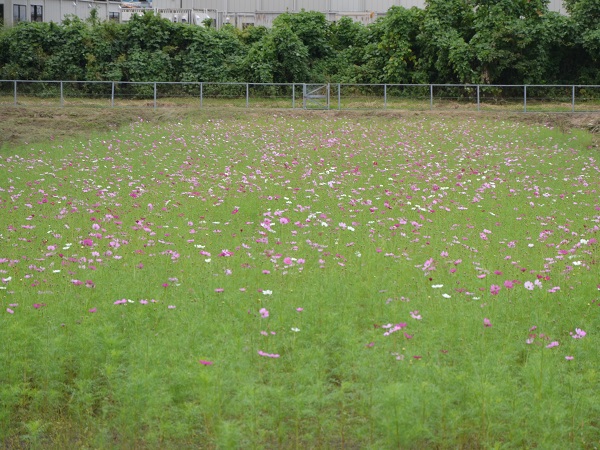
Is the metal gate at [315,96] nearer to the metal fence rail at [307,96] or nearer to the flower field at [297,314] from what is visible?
the metal fence rail at [307,96]

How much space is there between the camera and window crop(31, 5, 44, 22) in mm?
48797

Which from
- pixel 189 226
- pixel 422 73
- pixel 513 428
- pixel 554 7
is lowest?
pixel 513 428

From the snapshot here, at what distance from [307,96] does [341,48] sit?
8349mm

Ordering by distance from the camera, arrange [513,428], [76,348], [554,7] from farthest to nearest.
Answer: [554,7], [76,348], [513,428]

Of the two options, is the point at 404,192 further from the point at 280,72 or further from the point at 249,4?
the point at 249,4

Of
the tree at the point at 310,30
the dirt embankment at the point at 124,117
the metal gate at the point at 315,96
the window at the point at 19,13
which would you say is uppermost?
the window at the point at 19,13

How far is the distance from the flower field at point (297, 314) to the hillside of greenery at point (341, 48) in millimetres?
19012

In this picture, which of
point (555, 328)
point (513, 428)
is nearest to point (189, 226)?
point (555, 328)

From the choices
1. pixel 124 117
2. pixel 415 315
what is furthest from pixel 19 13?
pixel 415 315

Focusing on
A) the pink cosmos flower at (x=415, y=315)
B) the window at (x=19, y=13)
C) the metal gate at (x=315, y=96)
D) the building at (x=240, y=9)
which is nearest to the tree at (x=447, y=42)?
Result: the metal gate at (x=315, y=96)

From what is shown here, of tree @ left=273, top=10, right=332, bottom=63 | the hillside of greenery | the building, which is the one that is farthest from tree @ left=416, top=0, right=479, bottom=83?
the building

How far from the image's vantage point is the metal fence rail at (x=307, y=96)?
105 ft

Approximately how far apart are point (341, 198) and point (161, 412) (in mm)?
9215

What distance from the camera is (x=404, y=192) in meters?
16.3
